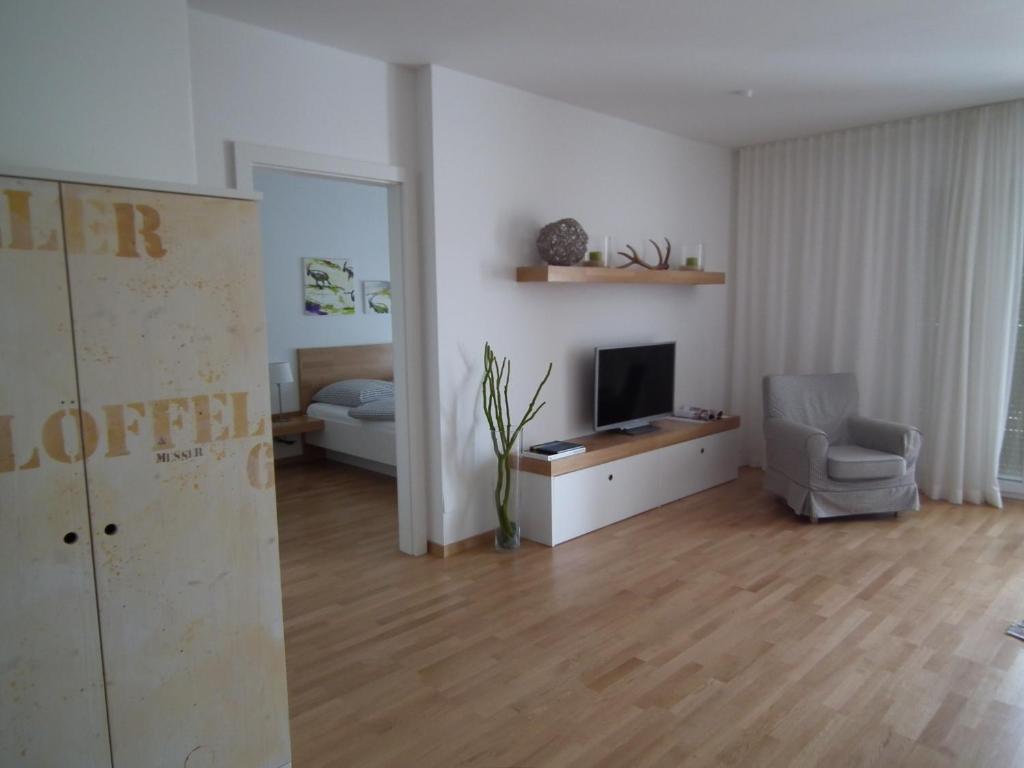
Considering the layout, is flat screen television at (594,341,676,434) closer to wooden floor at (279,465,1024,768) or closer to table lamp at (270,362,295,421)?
wooden floor at (279,465,1024,768)

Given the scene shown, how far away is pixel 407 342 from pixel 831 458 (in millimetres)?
2745

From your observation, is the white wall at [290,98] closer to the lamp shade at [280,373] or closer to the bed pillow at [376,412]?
the bed pillow at [376,412]

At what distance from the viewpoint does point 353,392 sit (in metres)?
6.14

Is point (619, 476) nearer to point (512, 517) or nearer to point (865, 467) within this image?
point (512, 517)

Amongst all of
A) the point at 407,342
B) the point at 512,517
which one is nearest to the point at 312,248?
the point at 407,342

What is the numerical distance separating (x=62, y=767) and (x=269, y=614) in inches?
23.2

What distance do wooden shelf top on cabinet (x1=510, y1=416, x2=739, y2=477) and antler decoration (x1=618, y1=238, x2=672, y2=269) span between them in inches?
45.9

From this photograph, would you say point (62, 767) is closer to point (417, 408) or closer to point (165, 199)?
point (165, 199)

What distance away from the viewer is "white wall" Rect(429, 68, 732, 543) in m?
3.89

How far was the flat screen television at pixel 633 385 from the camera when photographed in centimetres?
471

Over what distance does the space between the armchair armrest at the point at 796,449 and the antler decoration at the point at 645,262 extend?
1363mm

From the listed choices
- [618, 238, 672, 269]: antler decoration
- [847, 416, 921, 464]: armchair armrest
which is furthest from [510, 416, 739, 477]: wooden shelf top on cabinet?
[618, 238, 672, 269]: antler decoration

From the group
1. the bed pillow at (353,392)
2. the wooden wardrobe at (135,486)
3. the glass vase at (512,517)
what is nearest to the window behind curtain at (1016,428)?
the glass vase at (512,517)

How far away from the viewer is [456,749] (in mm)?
2271
